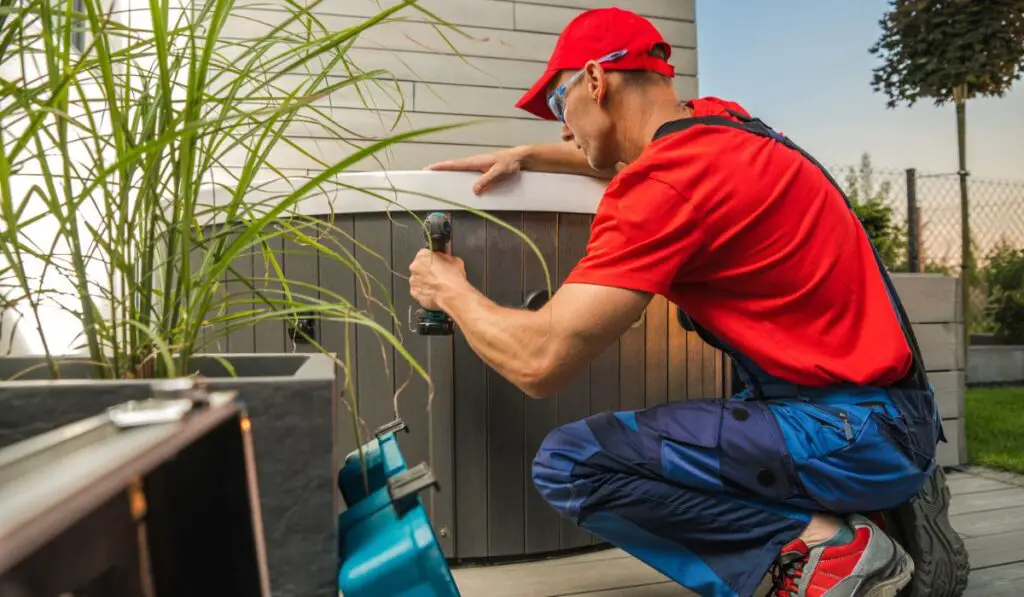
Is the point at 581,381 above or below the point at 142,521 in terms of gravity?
below

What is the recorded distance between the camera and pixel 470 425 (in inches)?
67.1

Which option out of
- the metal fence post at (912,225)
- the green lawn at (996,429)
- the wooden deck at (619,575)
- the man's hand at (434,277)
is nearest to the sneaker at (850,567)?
the wooden deck at (619,575)

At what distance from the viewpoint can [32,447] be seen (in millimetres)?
304

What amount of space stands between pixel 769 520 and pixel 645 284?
474mm

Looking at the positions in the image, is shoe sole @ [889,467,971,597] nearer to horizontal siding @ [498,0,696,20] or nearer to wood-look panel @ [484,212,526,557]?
wood-look panel @ [484,212,526,557]

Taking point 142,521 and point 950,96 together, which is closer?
point 142,521

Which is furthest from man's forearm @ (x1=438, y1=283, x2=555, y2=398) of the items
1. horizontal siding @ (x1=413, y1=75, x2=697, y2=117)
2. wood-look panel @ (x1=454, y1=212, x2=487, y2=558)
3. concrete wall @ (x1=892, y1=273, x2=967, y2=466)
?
concrete wall @ (x1=892, y1=273, x2=967, y2=466)

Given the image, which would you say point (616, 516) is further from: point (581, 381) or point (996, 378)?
point (996, 378)

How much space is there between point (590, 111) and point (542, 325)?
19.4 inches

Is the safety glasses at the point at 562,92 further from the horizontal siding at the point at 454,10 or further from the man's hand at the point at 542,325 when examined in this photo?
the horizontal siding at the point at 454,10

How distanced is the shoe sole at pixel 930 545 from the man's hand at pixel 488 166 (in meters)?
1.06

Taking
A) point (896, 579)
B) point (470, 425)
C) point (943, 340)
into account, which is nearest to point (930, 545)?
point (896, 579)

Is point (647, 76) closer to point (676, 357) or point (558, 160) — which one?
point (558, 160)

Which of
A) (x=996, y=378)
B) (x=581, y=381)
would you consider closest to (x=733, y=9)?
(x=996, y=378)
